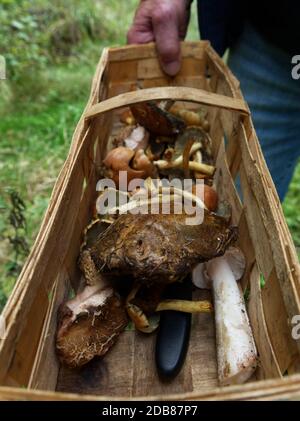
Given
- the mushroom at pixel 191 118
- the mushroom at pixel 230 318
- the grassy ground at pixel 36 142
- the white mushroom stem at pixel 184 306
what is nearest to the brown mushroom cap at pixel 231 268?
the mushroom at pixel 230 318

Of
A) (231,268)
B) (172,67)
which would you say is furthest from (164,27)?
(231,268)

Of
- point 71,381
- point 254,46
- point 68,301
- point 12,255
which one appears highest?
point 254,46

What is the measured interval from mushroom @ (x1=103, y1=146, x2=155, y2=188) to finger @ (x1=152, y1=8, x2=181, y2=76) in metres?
0.66

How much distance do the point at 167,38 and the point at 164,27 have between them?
47mm

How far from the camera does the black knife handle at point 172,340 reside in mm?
994

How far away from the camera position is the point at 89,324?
1012 mm

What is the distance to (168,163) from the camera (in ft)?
4.99

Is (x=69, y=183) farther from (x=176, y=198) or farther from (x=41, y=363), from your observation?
(x=41, y=363)

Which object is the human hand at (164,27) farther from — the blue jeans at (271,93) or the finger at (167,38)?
the blue jeans at (271,93)

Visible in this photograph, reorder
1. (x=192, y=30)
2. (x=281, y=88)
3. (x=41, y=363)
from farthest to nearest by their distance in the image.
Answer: (x=192, y=30)
(x=281, y=88)
(x=41, y=363)

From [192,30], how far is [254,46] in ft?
10.5

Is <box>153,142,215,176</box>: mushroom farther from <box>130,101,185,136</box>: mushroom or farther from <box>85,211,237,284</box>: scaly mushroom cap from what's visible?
<box>85,211,237,284</box>: scaly mushroom cap

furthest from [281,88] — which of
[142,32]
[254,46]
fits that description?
[142,32]

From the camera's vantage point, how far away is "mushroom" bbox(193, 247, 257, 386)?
0.96m
